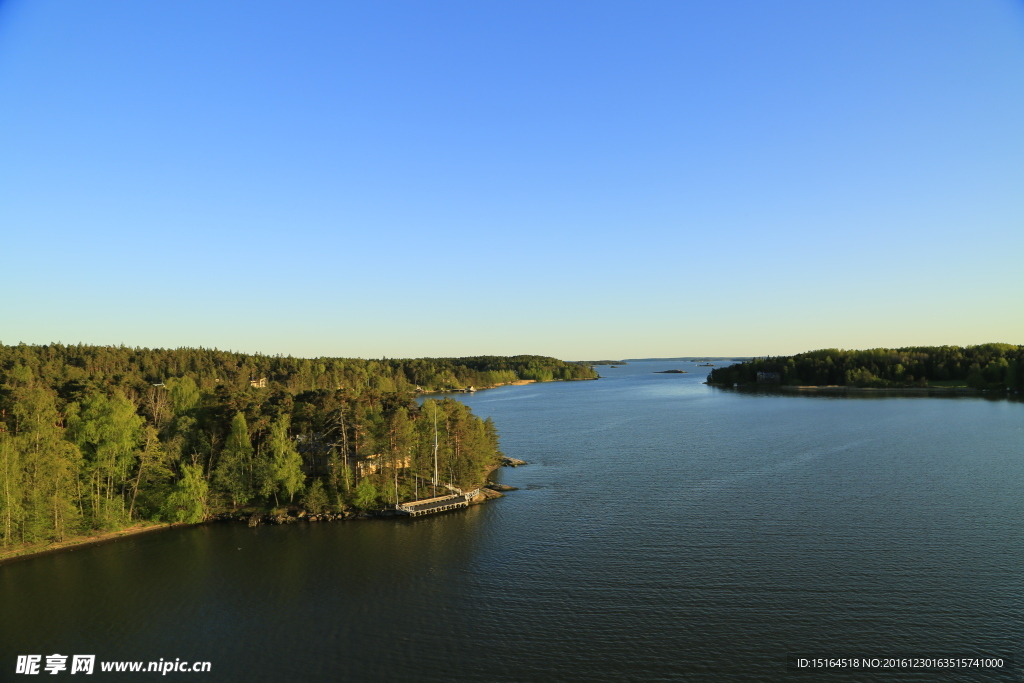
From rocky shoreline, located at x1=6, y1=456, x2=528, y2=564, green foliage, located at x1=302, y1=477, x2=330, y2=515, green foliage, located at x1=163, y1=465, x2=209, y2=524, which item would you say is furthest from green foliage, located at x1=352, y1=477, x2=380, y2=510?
green foliage, located at x1=163, y1=465, x2=209, y2=524

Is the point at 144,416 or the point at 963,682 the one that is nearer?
the point at 963,682

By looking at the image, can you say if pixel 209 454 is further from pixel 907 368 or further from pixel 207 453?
pixel 907 368

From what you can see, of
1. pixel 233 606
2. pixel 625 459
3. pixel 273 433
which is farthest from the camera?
pixel 625 459

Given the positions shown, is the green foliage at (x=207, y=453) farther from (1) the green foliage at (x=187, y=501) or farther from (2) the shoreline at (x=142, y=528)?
(2) the shoreline at (x=142, y=528)

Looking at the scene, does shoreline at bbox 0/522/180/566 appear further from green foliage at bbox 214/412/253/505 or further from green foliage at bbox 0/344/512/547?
green foliage at bbox 214/412/253/505

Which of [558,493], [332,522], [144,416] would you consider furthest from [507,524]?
[144,416]

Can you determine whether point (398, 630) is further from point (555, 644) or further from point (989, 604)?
point (989, 604)

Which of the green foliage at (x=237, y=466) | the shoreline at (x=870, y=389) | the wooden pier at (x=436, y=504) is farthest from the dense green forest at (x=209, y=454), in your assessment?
the shoreline at (x=870, y=389)
